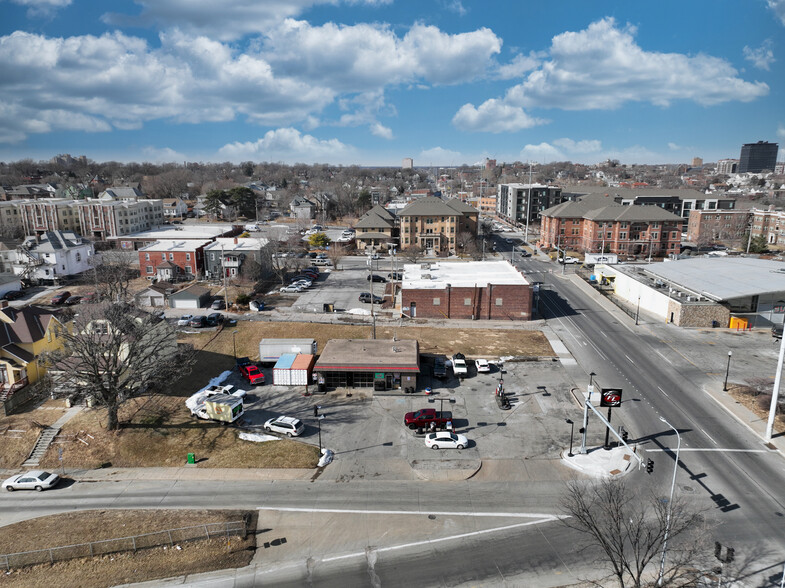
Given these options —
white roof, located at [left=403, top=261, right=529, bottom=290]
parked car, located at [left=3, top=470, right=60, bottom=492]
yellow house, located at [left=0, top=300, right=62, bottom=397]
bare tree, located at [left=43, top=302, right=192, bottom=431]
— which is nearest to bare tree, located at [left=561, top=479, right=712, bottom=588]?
parked car, located at [left=3, top=470, right=60, bottom=492]

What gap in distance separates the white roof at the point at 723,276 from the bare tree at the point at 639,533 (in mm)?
38232

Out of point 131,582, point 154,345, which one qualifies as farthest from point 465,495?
point 154,345

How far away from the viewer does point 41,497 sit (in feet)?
97.9

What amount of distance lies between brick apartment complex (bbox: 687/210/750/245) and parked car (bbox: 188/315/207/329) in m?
105

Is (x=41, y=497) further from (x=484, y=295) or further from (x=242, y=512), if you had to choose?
(x=484, y=295)

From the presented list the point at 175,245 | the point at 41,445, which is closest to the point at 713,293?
the point at 41,445

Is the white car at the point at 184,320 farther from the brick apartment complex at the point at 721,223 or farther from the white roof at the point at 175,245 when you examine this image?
the brick apartment complex at the point at 721,223

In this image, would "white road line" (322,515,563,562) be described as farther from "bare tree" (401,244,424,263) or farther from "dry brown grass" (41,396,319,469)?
"bare tree" (401,244,424,263)

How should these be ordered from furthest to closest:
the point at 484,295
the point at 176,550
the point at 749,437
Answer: the point at 484,295 → the point at 749,437 → the point at 176,550

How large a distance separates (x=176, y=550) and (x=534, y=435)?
2309 centimetres

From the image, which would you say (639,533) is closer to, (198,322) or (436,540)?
(436,540)

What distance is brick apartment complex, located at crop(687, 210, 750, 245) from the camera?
113 m

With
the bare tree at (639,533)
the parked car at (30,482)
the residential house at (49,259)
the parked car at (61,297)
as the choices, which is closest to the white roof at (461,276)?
the bare tree at (639,533)

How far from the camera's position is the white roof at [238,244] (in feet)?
259
